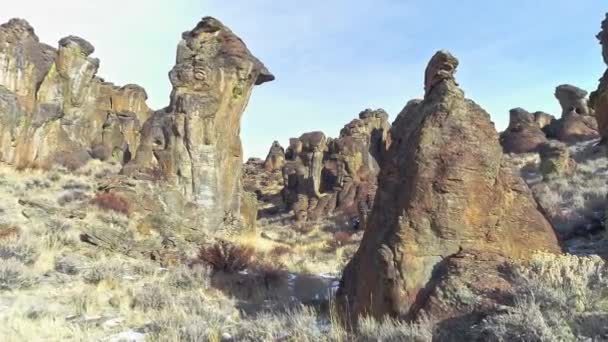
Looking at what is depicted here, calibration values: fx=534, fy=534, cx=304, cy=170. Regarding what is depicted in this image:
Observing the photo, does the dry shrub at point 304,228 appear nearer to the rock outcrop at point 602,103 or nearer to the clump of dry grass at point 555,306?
the rock outcrop at point 602,103

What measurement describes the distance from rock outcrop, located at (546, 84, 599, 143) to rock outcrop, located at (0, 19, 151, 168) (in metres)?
34.1

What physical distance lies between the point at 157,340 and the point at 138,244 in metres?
7.59

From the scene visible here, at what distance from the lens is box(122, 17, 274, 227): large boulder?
18.2m

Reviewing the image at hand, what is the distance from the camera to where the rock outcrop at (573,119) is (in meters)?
39.7

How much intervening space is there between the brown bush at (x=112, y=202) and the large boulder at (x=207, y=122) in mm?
1551

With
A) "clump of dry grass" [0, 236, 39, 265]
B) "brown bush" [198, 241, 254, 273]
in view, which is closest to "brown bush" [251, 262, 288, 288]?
"brown bush" [198, 241, 254, 273]

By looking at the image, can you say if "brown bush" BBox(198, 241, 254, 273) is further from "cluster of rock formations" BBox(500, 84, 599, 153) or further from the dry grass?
"cluster of rock formations" BBox(500, 84, 599, 153)

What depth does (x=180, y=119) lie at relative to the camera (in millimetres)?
18266

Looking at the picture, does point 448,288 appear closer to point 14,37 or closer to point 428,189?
point 428,189

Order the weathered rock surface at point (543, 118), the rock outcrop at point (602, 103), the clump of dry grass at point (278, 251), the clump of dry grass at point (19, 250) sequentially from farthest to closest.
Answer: the weathered rock surface at point (543, 118), the clump of dry grass at point (278, 251), the rock outcrop at point (602, 103), the clump of dry grass at point (19, 250)

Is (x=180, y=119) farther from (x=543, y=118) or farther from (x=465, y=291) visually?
(x=543, y=118)

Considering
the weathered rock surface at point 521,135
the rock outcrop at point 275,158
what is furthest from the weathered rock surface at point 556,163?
the rock outcrop at point 275,158

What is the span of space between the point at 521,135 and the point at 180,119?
30306mm

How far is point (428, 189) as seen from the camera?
681 cm
